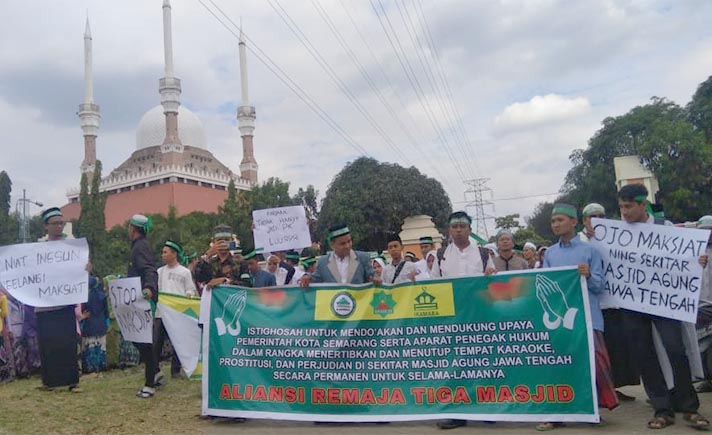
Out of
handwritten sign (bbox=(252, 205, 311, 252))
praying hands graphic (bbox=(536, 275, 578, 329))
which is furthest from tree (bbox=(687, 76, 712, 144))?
praying hands graphic (bbox=(536, 275, 578, 329))

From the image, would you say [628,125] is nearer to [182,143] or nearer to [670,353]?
[670,353]

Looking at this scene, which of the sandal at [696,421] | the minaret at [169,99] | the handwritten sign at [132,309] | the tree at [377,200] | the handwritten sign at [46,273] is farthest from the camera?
the minaret at [169,99]

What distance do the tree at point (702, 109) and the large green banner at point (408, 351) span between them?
116 feet

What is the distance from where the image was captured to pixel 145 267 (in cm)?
674

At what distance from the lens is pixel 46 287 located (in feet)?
21.6

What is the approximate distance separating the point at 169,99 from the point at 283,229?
57.2 metres

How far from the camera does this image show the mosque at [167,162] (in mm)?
64625

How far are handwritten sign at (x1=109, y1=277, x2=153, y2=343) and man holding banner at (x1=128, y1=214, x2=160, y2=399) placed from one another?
0.14 meters

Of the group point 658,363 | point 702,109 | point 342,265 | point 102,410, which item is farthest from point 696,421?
point 702,109

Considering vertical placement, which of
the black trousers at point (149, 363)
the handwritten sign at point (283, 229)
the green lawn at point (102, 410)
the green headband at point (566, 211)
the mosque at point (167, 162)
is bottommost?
the green lawn at point (102, 410)

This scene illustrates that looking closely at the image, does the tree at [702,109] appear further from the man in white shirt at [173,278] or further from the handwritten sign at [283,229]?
the man in white shirt at [173,278]

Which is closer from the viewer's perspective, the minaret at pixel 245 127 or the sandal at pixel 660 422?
the sandal at pixel 660 422

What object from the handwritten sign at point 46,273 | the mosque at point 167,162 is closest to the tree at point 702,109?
the handwritten sign at point 46,273

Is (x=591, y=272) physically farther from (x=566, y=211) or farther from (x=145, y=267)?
(x=145, y=267)
